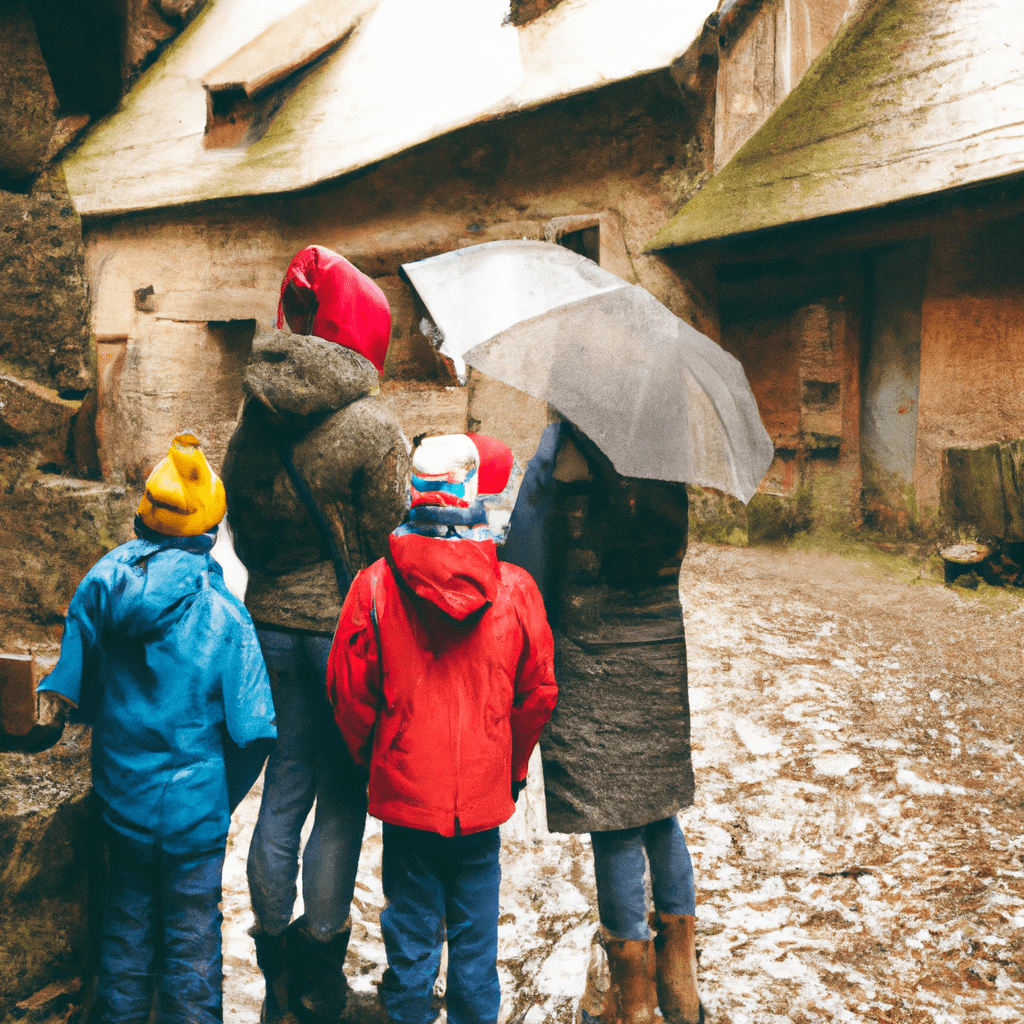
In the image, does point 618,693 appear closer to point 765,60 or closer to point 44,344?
point 44,344

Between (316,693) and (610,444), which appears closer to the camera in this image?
(610,444)

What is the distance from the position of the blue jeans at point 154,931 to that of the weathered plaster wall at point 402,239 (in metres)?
5.69

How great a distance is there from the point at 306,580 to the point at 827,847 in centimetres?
203

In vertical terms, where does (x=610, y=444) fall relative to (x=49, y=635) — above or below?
above

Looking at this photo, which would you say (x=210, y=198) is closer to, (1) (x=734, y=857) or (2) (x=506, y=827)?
(2) (x=506, y=827)

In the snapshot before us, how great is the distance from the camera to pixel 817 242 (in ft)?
20.2

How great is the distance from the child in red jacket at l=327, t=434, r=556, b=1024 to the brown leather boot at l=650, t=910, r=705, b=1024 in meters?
0.47

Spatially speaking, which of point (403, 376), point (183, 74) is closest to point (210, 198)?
point (183, 74)

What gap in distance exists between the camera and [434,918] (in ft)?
6.33

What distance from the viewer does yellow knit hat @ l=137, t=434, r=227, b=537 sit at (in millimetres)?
1879

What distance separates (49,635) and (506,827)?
1.84 m

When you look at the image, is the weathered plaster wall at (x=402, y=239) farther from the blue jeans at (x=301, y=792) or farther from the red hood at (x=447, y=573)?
the red hood at (x=447, y=573)

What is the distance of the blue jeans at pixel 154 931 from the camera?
1.90 m

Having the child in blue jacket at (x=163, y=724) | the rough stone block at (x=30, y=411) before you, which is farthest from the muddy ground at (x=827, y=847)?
the rough stone block at (x=30, y=411)
